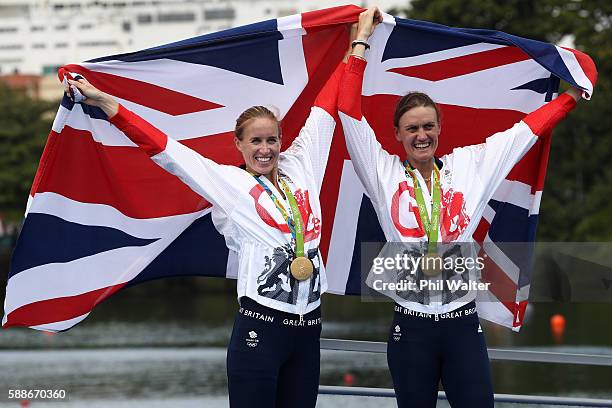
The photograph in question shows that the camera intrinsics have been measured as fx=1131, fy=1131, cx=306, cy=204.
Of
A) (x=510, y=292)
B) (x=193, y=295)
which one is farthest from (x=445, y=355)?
(x=193, y=295)

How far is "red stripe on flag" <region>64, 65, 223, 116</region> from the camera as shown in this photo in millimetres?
5102

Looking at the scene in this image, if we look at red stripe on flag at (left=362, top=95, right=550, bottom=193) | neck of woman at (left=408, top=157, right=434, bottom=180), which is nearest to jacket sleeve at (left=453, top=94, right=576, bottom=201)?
neck of woman at (left=408, top=157, right=434, bottom=180)

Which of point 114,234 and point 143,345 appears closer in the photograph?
point 114,234

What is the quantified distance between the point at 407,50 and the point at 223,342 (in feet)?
61.7

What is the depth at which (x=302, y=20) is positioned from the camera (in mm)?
→ 5184

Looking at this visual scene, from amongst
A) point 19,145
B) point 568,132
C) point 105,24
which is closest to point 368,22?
point 568,132

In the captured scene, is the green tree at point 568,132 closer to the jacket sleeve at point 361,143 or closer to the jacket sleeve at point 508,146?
the jacket sleeve at point 508,146

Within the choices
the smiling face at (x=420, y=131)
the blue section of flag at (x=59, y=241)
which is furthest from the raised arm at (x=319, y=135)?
the blue section of flag at (x=59, y=241)

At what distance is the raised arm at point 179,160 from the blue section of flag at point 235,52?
0.79 metres

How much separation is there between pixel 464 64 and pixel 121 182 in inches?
68.5

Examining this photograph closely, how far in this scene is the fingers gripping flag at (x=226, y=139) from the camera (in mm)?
5152

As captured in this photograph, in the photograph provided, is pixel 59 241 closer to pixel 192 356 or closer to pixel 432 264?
pixel 432 264

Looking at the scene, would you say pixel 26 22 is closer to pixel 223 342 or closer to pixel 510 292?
pixel 223 342

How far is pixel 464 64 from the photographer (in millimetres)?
5480
